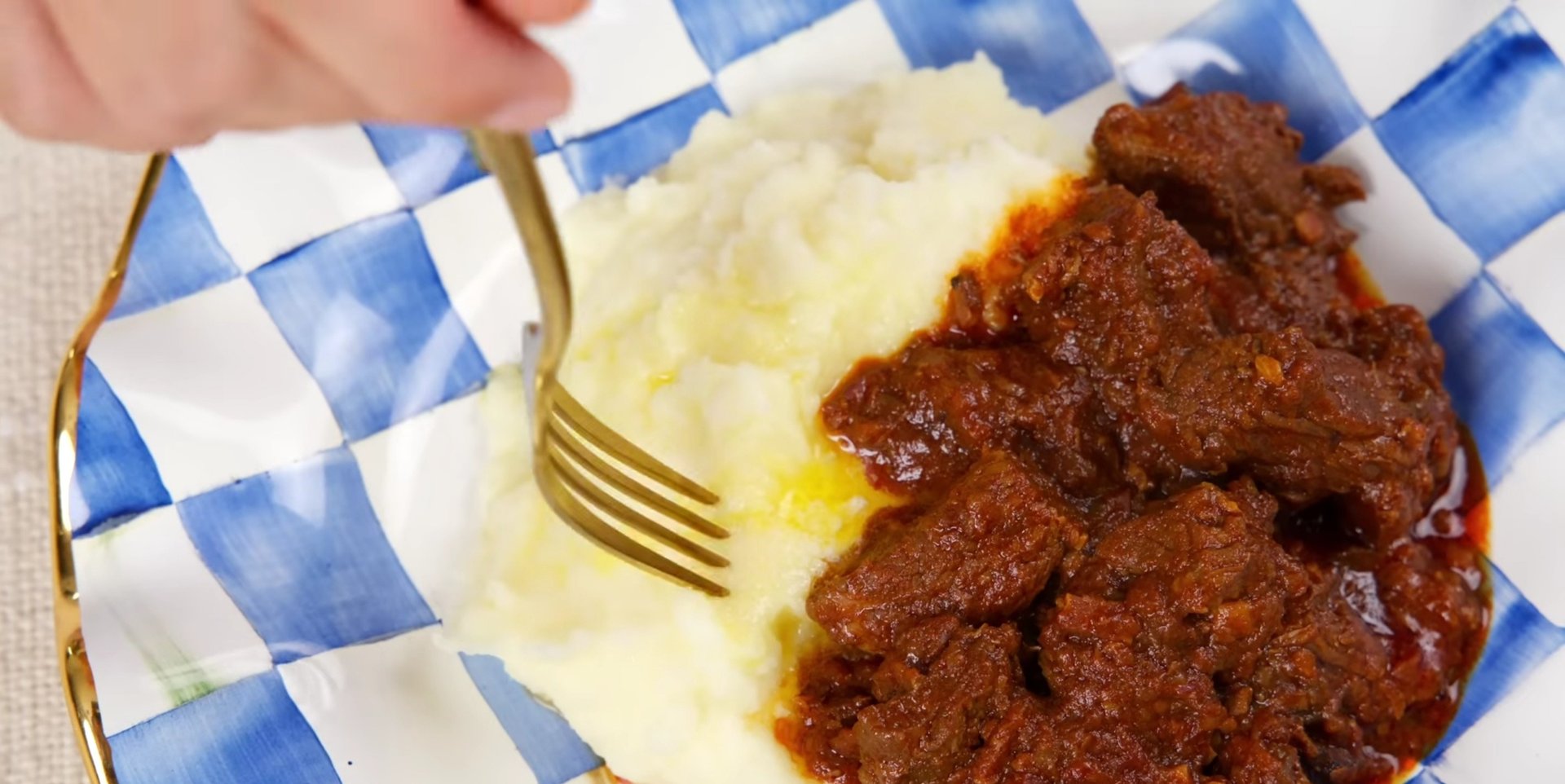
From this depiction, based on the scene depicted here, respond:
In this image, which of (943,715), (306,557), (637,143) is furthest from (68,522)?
(943,715)

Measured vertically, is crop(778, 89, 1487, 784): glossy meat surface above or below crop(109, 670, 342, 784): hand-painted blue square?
below

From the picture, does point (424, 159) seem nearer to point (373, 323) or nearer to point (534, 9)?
point (373, 323)

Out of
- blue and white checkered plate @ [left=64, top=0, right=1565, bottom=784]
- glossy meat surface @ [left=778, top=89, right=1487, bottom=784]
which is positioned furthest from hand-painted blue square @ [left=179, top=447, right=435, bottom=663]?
glossy meat surface @ [left=778, top=89, right=1487, bottom=784]

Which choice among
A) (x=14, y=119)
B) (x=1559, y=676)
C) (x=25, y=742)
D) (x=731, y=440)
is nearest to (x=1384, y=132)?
(x=1559, y=676)

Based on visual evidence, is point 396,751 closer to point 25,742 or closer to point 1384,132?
point 25,742

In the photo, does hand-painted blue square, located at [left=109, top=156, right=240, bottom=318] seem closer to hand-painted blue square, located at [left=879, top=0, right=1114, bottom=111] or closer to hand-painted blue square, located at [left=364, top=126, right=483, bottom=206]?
hand-painted blue square, located at [left=364, top=126, right=483, bottom=206]

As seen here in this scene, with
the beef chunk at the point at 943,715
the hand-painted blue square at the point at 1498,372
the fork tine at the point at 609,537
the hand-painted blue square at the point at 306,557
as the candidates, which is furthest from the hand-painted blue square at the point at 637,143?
the hand-painted blue square at the point at 1498,372
